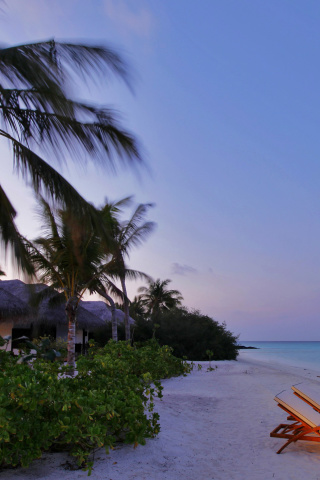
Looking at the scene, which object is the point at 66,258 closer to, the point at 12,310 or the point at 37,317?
the point at 37,317

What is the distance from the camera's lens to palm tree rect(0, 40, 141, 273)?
4031mm

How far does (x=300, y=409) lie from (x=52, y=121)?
420cm

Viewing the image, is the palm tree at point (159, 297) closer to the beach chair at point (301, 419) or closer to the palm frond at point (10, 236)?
the palm frond at point (10, 236)

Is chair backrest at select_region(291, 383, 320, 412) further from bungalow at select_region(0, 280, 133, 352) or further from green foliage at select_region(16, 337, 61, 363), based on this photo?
bungalow at select_region(0, 280, 133, 352)

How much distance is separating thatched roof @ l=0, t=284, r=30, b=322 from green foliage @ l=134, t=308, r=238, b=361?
22.2 feet

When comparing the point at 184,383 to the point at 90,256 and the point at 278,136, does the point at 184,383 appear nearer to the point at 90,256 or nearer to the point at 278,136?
the point at 90,256

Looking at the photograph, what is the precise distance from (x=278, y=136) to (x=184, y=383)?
7232 mm

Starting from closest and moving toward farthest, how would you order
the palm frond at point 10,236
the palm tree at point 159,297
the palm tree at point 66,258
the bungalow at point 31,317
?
the palm frond at point 10,236
the palm tree at point 66,258
the bungalow at point 31,317
the palm tree at point 159,297

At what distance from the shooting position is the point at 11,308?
14.1m

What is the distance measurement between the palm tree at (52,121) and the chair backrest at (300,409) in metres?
3.18

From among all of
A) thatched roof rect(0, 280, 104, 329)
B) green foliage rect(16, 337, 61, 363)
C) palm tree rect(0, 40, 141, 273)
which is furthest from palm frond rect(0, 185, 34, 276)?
thatched roof rect(0, 280, 104, 329)

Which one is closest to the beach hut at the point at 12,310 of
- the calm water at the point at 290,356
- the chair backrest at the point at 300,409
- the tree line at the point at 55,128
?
the tree line at the point at 55,128

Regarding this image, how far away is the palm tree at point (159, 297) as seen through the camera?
32344 mm

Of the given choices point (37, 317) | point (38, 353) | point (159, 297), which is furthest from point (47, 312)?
point (159, 297)
